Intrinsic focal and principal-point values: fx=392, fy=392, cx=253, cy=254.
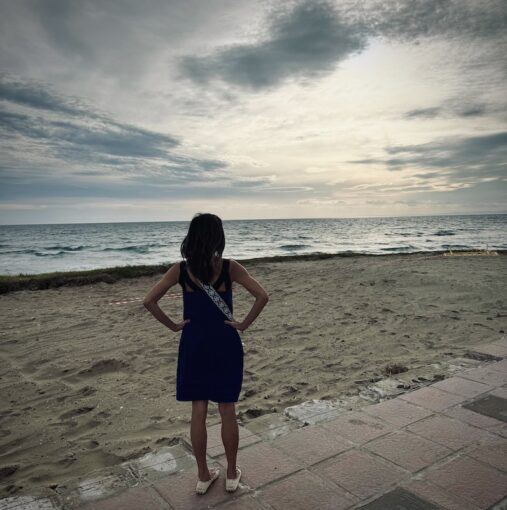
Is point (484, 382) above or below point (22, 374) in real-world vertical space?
above

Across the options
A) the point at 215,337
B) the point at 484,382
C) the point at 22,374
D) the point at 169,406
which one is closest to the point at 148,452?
the point at 169,406

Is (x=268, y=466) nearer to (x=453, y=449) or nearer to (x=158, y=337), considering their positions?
(x=453, y=449)

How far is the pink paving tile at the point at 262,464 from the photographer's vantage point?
2.59 meters

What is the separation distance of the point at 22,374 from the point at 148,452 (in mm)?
2885

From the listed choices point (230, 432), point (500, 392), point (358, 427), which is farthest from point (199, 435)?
point (500, 392)

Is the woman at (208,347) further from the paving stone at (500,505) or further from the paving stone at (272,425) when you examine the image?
the paving stone at (500,505)

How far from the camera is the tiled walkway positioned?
7.70 feet

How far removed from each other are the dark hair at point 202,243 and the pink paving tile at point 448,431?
7.17 feet

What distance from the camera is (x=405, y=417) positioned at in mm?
3363

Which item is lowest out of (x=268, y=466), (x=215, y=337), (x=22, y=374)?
(x=22, y=374)

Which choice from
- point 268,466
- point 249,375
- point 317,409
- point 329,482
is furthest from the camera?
point 249,375

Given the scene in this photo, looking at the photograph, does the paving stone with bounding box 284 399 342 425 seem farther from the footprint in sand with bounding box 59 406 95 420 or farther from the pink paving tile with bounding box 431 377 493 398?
the footprint in sand with bounding box 59 406 95 420

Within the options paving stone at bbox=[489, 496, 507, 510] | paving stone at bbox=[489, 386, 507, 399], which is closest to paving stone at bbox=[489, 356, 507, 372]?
paving stone at bbox=[489, 386, 507, 399]

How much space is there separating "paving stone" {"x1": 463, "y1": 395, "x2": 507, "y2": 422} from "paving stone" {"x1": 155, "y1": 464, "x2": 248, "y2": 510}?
2.25 m
